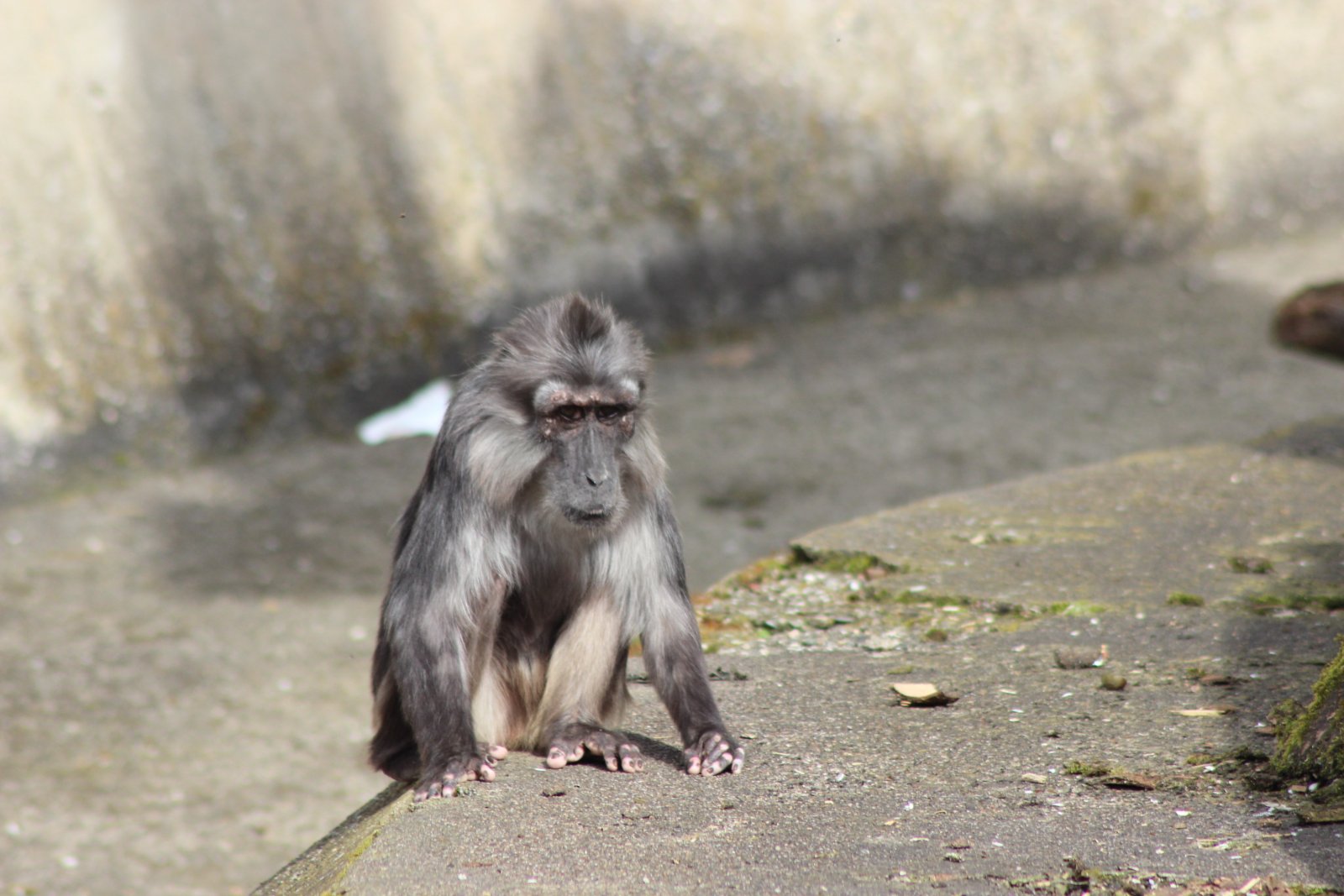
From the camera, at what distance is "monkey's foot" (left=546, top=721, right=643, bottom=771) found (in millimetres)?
4082

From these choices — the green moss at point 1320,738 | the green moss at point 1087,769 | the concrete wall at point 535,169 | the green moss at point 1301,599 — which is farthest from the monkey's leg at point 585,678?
the concrete wall at point 535,169

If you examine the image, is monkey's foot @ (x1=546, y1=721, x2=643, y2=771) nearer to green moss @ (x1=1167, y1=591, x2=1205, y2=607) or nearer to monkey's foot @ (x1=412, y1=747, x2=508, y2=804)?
monkey's foot @ (x1=412, y1=747, x2=508, y2=804)

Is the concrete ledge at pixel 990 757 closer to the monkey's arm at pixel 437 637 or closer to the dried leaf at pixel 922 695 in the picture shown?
the dried leaf at pixel 922 695

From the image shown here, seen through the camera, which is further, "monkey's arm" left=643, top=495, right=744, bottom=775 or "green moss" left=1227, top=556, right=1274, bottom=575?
"green moss" left=1227, top=556, right=1274, bottom=575

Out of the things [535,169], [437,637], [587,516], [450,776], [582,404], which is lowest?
[450,776]

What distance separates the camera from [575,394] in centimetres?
415

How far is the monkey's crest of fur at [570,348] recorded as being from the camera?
4.19 m

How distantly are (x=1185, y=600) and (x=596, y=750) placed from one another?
2095 mm

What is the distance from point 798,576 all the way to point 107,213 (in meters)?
5.48

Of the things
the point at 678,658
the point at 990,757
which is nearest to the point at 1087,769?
the point at 990,757

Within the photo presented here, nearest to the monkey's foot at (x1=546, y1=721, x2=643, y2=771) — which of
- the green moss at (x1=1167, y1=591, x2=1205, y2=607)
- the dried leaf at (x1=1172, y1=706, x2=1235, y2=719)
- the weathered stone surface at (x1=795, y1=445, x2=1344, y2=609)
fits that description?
the dried leaf at (x1=1172, y1=706, x2=1235, y2=719)

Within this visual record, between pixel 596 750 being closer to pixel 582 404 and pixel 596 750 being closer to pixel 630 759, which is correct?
pixel 630 759

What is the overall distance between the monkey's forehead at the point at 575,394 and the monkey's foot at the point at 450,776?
96 cm

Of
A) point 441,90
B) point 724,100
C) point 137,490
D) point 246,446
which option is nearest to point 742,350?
point 724,100
